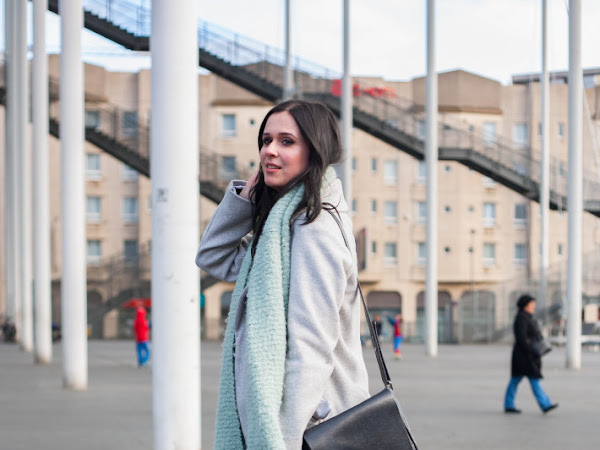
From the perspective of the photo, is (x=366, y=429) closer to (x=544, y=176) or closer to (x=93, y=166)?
(x=544, y=176)

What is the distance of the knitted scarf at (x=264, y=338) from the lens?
3.02 m

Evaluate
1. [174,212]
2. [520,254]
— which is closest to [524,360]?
[174,212]

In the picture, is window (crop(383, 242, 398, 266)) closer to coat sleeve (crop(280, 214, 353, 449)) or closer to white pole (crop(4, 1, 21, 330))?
white pole (crop(4, 1, 21, 330))

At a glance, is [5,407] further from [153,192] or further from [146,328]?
[146,328]

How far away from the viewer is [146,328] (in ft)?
84.4

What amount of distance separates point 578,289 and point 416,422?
1265 cm

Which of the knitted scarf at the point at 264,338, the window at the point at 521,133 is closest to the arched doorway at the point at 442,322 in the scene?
the window at the point at 521,133

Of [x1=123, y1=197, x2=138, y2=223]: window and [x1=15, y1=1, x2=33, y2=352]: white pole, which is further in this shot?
[x1=123, y1=197, x2=138, y2=223]: window

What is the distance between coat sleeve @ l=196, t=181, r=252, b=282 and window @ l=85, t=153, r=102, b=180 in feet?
215

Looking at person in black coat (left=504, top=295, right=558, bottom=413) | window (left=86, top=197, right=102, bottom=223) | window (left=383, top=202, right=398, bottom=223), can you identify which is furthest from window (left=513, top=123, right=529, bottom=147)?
person in black coat (left=504, top=295, right=558, bottom=413)

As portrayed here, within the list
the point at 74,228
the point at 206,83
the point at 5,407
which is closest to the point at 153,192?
the point at 5,407

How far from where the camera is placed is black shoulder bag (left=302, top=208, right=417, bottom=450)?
3.05 metres

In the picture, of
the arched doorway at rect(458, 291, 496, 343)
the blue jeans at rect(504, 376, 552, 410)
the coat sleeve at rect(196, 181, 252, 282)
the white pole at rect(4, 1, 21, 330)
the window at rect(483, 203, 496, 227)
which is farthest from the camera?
the window at rect(483, 203, 496, 227)

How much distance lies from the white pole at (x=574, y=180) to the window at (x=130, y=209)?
45268mm
